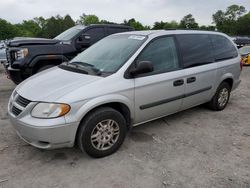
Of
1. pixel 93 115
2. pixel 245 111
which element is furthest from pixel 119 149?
pixel 245 111

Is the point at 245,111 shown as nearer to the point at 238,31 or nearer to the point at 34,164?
the point at 34,164

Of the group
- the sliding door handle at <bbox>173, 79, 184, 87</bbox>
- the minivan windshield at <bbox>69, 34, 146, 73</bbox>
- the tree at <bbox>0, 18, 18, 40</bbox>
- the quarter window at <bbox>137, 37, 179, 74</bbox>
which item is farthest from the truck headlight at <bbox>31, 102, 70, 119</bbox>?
the tree at <bbox>0, 18, 18, 40</bbox>

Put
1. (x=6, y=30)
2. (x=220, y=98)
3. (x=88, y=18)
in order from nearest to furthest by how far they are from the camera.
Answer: (x=220, y=98) → (x=6, y=30) → (x=88, y=18)

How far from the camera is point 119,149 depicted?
3.69 meters

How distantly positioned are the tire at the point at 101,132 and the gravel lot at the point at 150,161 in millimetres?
140

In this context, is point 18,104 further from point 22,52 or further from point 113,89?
point 22,52

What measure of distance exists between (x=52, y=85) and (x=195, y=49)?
105 inches

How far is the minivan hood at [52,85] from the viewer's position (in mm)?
3139

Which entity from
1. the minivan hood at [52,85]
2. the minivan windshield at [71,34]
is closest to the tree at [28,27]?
the minivan windshield at [71,34]

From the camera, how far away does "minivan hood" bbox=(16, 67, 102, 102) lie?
10.3 ft

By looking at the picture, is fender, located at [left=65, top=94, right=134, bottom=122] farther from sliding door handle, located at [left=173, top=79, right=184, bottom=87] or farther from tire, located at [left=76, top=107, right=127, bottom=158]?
sliding door handle, located at [left=173, top=79, right=184, bottom=87]

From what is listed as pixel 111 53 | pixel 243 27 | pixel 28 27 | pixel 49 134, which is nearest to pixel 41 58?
pixel 111 53

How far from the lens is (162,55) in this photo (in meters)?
4.05

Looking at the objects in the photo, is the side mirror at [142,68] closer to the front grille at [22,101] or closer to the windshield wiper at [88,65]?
the windshield wiper at [88,65]
